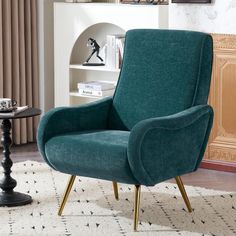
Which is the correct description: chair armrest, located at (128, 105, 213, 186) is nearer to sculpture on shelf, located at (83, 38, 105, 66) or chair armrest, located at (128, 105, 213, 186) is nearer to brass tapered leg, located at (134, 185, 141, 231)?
brass tapered leg, located at (134, 185, 141, 231)

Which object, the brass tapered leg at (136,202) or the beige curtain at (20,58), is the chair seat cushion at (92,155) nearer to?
the brass tapered leg at (136,202)

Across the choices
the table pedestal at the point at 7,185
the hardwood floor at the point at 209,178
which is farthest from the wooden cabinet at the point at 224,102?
the table pedestal at the point at 7,185

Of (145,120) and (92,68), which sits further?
(92,68)

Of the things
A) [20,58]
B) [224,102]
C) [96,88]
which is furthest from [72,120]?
[20,58]

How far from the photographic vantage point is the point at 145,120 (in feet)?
11.4

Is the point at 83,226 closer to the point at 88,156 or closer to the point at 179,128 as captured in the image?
the point at 88,156

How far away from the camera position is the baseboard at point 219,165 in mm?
4891

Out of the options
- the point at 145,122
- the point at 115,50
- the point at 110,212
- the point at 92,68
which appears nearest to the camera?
the point at 145,122

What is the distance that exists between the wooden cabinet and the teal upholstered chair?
872 millimetres

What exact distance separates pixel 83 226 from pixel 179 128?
27.5 inches

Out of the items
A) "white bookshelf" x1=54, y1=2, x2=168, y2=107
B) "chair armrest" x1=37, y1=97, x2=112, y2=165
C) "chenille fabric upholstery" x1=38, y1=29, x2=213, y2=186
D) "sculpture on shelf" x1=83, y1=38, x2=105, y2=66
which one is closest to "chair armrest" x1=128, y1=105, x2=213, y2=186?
"chenille fabric upholstery" x1=38, y1=29, x2=213, y2=186

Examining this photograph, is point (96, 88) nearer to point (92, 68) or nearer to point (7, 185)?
point (92, 68)

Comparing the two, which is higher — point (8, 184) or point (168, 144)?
point (168, 144)

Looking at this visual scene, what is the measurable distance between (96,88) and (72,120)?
4.85ft
